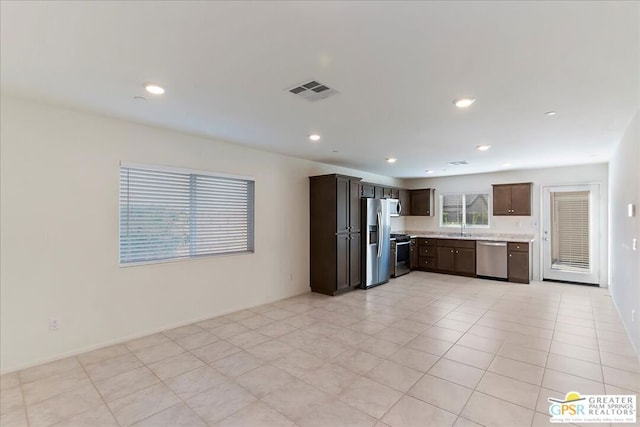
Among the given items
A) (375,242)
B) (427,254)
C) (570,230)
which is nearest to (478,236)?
(427,254)

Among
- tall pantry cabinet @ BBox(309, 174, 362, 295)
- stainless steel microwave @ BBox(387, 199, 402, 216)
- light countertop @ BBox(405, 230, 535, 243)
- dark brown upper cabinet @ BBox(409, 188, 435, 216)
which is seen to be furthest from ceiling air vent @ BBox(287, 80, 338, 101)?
dark brown upper cabinet @ BBox(409, 188, 435, 216)

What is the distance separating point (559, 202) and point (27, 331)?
29.5 feet

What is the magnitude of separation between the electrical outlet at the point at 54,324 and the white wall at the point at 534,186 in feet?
26.3

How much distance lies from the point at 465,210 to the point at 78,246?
314 inches

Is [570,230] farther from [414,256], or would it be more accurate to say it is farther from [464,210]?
[414,256]

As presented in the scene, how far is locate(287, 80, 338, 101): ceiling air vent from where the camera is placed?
8.40 feet

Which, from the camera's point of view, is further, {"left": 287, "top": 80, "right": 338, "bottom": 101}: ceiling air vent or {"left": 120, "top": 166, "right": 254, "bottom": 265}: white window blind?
{"left": 120, "top": 166, "right": 254, "bottom": 265}: white window blind

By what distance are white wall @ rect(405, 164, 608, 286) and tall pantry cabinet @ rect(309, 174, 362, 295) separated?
3.52 m

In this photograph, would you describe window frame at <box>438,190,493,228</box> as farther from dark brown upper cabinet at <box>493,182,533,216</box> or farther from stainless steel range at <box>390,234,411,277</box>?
stainless steel range at <box>390,234,411,277</box>

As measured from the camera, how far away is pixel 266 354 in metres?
3.20

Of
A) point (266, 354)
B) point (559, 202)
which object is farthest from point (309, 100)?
point (559, 202)

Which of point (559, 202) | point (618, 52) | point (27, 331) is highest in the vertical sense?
point (618, 52)

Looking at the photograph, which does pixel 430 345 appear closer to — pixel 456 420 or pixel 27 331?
pixel 456 420

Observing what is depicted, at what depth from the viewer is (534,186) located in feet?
22.7
